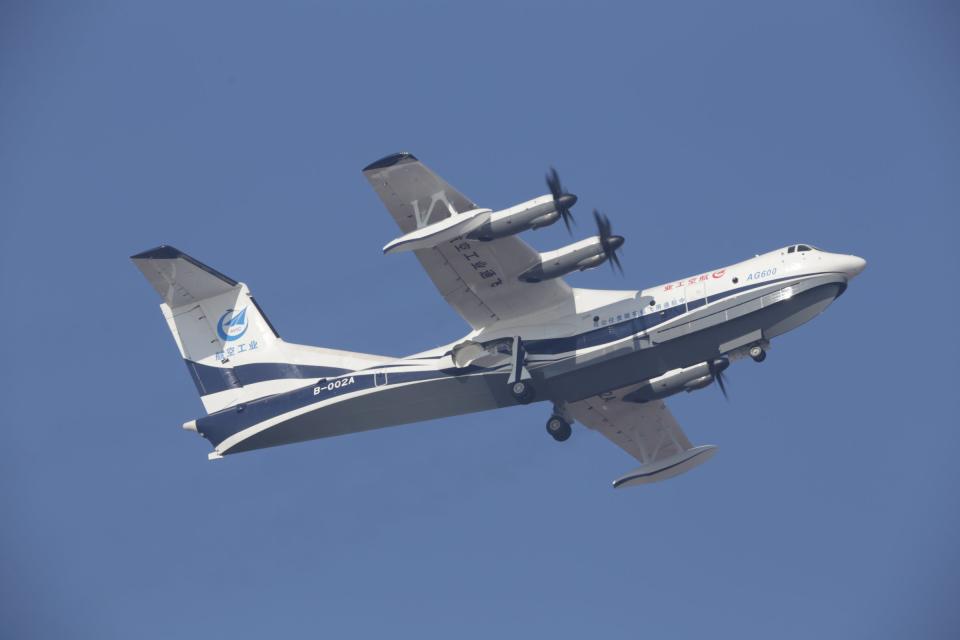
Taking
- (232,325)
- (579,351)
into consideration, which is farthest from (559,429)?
(232,325)

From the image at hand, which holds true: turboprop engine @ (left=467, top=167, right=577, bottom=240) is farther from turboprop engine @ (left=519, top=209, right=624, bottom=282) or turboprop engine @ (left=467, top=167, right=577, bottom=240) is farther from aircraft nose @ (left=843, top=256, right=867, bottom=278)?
aircraft nose @ (left=843, top=256, right=867, bottom=278)

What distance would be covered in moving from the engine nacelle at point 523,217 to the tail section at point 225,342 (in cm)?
442

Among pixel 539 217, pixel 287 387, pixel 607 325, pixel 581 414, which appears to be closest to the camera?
pixel 539 217

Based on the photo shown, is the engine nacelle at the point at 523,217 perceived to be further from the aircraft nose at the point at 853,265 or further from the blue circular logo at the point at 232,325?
the blue circular logo at the point at 232,325

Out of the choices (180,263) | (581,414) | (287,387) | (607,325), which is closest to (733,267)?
(607,325)

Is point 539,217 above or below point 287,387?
above

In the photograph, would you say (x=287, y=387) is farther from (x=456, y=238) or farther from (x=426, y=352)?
(x=456, y=238)

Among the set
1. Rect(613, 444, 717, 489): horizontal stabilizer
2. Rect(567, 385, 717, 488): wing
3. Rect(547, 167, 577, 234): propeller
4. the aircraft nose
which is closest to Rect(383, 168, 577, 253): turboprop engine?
Rect(547, 167, 577, 234): propeller

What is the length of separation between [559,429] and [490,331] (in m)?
2.73

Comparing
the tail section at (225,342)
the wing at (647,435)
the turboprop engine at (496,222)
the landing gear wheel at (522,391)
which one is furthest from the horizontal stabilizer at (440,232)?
the wing at (647,435)

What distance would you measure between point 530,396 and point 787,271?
5.83 metres

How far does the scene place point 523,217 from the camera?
913 inches

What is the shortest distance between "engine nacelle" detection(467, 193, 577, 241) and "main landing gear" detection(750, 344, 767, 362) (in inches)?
194

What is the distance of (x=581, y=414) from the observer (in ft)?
94.7
